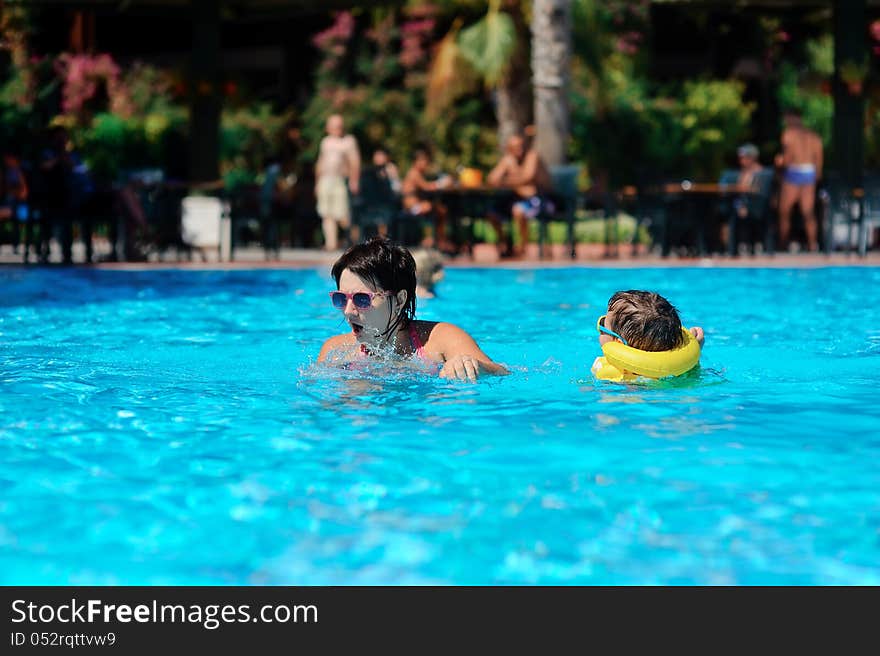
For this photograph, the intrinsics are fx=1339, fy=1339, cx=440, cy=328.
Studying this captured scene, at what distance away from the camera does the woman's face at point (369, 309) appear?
5.16 metres

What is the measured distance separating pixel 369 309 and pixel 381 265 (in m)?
0.18

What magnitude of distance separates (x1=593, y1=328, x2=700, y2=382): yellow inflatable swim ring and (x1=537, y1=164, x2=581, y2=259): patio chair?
322 inches

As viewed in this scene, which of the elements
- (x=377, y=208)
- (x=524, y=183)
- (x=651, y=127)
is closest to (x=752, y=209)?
(x=524, y=183)

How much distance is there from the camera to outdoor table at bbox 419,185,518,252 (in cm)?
1395

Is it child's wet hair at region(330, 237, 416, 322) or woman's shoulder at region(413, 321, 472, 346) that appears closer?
child's wet hair at region(330, 237, 416, 322)

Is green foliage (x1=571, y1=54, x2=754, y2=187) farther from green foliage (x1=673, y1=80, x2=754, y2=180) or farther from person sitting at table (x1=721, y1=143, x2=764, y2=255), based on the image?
person sitting at table (x1=721, y1=143, x2=764, y2=255)

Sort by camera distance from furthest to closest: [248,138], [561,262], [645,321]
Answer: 1. [248,138]
2. [561,262]
3. [645,321]

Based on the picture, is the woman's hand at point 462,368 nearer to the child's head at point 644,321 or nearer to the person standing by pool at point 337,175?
the child's head at point 644,321

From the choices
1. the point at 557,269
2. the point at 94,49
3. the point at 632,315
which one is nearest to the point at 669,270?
the point at 557,269

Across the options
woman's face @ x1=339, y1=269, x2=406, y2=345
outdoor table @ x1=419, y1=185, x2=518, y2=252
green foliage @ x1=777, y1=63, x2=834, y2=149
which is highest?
green foliage @ x1=777, y1=63, x2=834, y2=149

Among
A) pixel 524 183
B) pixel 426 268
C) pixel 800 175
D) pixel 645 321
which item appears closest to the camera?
pixel 645 321

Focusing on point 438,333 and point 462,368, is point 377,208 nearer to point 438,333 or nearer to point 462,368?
point 438,333

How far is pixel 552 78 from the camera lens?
16797 mm

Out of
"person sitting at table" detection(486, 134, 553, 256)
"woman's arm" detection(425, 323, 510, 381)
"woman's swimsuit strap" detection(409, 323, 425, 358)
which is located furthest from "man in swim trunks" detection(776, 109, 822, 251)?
"woman's swimsuit strap" detection(409, 323, 425, 358)
